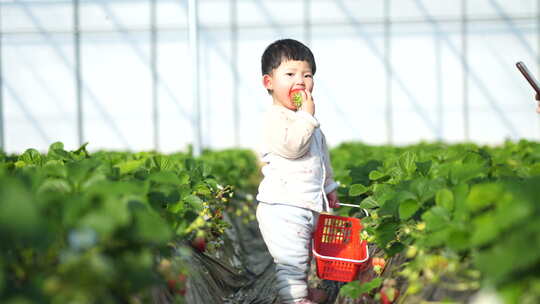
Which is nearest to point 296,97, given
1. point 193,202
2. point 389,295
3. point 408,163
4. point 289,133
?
point 289,133

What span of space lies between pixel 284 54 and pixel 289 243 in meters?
1.13

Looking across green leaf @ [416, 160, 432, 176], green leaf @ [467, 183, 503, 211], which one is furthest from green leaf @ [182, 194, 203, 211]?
green leaf @ [467, 183, 503, 211]

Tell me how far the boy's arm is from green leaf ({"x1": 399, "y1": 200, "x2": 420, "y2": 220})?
947 mm

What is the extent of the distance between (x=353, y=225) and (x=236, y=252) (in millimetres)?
1886

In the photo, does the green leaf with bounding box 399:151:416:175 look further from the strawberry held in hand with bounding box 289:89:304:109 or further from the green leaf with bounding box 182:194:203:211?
the green leaf with bounding box 182:194:203:211

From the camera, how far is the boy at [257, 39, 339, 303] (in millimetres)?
3209

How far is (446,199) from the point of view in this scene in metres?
2.04

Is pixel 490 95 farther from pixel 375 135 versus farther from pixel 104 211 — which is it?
pixel 104 211

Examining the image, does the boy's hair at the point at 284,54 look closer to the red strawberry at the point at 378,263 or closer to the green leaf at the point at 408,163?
the green leaf at the point at 408,163

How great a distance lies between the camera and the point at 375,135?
43.4ft

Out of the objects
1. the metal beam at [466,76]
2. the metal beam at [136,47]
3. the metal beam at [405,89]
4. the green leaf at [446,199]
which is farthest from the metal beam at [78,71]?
the green leaf at [446,199]

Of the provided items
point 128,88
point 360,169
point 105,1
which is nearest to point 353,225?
point 360,169

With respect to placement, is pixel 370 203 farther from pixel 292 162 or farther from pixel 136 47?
pixel 136 47

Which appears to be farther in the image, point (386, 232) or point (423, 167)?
point (423, 167)
